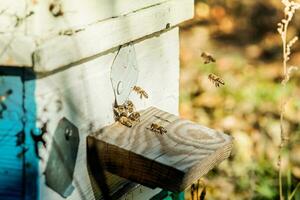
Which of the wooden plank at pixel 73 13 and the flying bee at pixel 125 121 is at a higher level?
the wooden plank at pixel 73 13

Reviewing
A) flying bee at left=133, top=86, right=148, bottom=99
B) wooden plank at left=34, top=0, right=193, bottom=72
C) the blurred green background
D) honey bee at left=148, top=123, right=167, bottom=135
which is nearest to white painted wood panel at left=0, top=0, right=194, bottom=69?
wooden plank at left=34, top=0, right=193, bottom=72

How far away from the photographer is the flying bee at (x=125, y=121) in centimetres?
Result: 188

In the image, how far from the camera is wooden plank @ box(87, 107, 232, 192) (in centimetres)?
170

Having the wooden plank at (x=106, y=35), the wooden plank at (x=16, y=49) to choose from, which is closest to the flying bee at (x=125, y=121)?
the wooden plank at (x=106, y=35)

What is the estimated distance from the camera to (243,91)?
4430mm

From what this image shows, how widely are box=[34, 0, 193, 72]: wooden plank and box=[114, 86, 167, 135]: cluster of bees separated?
0.22 meters

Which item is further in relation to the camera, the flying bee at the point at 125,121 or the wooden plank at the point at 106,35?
the flying bee at the point at 125,121

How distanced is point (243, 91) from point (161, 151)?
2768mm

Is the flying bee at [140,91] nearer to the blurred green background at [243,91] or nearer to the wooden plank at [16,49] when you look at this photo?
the wooden plank at [16,49]

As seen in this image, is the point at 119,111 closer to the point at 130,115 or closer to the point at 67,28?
the point at 130,115

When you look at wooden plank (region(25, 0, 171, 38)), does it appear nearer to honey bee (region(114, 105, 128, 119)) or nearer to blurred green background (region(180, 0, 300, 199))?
honey bee (region(114, 105, 128, 119))

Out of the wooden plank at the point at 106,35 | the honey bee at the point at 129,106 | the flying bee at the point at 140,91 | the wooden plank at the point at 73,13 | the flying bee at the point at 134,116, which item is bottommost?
the flying bee at the point at 134,116

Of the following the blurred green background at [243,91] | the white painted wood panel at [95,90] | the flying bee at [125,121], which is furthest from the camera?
the blurred green background at [243,91]

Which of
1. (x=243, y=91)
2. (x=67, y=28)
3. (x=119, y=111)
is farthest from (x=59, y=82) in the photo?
(x=243, y=91)
